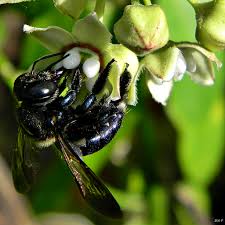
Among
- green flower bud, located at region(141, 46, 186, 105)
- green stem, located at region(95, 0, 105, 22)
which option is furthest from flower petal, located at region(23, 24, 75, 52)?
green flower bud, located at region(141, 46, 186, 105)

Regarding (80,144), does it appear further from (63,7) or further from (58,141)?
(63,7)

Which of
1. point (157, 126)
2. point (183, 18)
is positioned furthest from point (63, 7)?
point (157, 126)

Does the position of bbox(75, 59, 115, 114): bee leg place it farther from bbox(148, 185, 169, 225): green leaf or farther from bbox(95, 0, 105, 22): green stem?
bbox(148, 185, 169, 225): green leaf

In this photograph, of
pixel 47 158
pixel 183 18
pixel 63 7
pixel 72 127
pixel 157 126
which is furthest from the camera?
pixel 47 158

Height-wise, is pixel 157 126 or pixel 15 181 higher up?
pixel 15 181

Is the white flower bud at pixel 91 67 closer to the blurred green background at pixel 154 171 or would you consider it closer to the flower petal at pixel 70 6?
the flower petal at pixel 70 6

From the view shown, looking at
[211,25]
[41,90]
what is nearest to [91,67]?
[41,90]

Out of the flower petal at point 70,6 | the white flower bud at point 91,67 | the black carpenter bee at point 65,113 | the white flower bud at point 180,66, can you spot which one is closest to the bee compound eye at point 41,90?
the black carpenter bee at point 65,113
